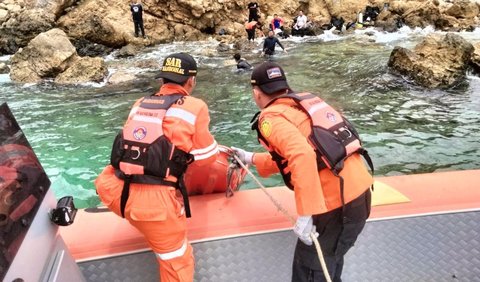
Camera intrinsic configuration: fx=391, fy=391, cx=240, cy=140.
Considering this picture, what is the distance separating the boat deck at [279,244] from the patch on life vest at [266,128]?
0.78 m

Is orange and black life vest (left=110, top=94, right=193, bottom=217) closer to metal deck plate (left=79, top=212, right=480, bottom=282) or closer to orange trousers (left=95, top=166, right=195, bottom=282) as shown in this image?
orange trousers (left=95, top=166, right=195, bottom=282)

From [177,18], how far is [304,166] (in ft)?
61.3

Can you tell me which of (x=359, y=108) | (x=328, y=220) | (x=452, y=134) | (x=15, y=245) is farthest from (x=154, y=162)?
(x=359, y=108)

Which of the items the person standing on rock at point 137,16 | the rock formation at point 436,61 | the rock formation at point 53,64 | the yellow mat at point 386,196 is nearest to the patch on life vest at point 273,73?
the yellow mat at point 386,196

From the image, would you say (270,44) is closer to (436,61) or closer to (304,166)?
(436,61)

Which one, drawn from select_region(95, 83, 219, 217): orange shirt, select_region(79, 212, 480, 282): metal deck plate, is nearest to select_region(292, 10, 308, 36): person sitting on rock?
select_region(79, 212, 480, 282): metal deck plate

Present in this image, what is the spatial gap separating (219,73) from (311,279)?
34.5ft

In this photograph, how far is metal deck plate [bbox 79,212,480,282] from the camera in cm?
244

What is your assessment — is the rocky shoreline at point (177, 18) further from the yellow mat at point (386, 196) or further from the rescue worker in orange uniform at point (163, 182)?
the yellow mat at point (386, 196)

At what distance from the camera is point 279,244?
2.53 metres

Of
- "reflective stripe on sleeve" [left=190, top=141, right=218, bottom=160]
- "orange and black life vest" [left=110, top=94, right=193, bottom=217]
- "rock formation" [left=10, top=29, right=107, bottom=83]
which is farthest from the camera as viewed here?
"rock formation" [left=10, top=29, right=107, bottom=83]

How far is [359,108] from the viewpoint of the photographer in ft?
26.9

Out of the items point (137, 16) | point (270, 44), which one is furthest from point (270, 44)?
point (137, 16)

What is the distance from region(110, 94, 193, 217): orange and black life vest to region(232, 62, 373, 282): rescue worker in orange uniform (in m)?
0.51
